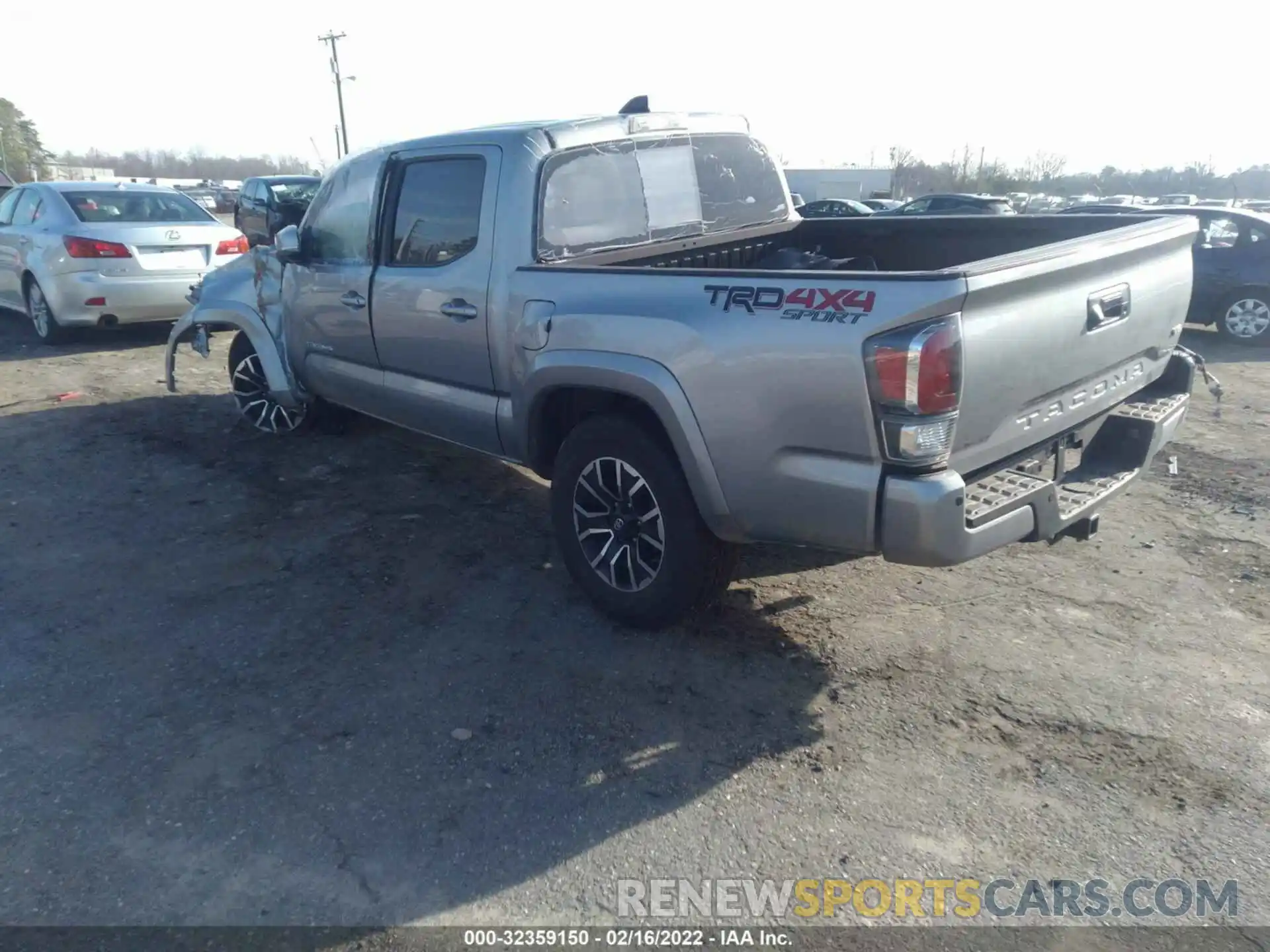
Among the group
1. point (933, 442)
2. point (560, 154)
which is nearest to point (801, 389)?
point (933, 442)

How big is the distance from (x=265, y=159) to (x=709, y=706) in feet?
438

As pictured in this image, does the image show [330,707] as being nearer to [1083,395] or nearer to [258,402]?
[1083,395]

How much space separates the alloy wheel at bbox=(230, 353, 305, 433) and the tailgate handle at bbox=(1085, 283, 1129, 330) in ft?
17.2

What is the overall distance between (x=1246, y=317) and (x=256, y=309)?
10440mm

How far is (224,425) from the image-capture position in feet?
24.4

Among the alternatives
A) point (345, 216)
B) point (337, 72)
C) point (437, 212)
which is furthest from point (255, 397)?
point (337, 72)

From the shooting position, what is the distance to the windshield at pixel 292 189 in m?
22.1

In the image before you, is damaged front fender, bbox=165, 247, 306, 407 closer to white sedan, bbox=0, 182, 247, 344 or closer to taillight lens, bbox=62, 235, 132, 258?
white sedan, bbox=0, 182, 247, 344

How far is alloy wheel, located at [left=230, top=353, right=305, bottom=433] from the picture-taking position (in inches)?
273

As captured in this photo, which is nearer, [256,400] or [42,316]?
[256,400]

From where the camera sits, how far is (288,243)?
19.0 feet

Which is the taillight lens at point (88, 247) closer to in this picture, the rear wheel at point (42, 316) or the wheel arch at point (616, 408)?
the rear wheel at point (42, 316)

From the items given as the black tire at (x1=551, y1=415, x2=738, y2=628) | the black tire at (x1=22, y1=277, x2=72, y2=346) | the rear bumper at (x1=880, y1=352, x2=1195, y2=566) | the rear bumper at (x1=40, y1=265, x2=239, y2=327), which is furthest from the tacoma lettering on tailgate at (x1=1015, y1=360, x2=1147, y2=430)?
the black tire at (x1=22, y1=277, x2=72, y2=346)

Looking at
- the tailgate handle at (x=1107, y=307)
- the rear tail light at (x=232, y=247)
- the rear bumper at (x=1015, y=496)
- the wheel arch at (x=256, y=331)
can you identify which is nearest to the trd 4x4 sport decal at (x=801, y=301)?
the rear bumper at (x=1015, y=496)
